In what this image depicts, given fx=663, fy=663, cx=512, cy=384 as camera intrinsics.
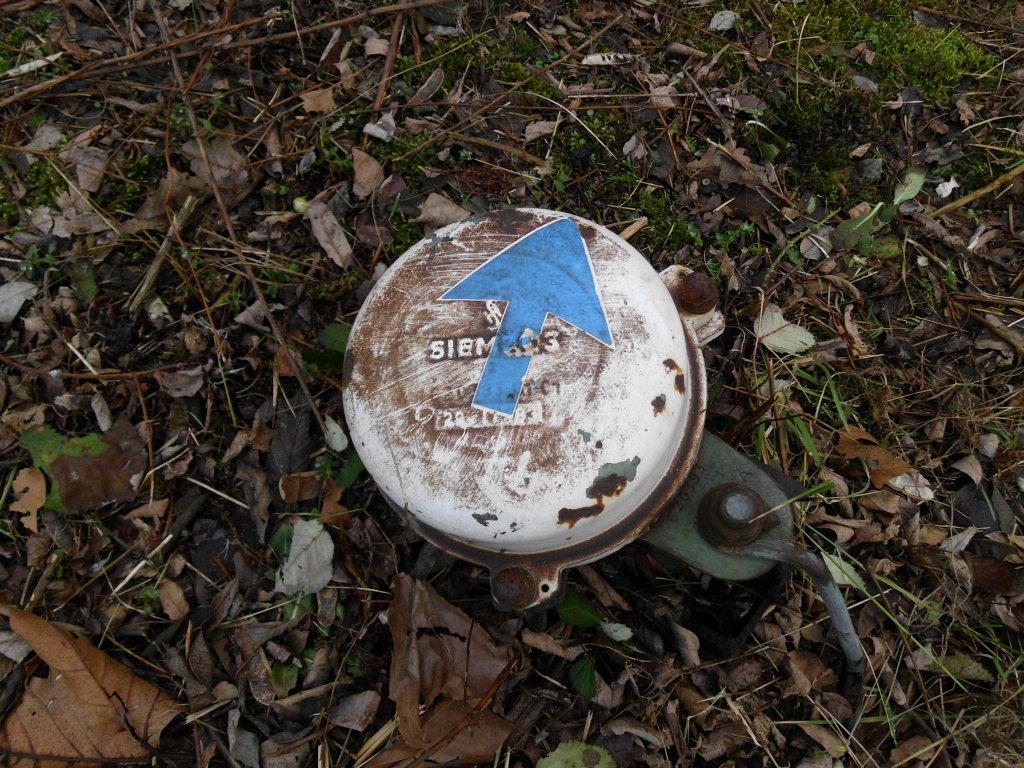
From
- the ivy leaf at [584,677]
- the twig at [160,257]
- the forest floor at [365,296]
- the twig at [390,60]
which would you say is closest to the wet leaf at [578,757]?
the forest floor at [365,296]

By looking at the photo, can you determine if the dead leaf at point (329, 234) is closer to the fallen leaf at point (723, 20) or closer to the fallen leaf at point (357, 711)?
the fallen leaf at point (357, 711)

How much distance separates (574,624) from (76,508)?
1.73m

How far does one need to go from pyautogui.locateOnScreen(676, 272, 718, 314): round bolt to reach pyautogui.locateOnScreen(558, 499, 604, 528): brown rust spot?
668mm

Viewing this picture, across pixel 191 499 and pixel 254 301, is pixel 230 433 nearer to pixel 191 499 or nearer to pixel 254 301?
pixel 191 499

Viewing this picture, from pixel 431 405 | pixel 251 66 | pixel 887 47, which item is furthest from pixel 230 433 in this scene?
pixel 887 47

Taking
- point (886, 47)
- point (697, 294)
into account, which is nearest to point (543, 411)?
point (697, 294)

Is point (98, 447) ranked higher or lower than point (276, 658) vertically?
higher

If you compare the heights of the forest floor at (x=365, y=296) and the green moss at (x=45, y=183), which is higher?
the green moss at (x=45, y=183)

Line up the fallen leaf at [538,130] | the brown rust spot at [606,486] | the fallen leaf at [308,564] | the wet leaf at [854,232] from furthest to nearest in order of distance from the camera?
the fallen leaf at [538,130] → the wet leaf at [854,232] → the fallen leaf at [308,564] → the brown rust spot at [606,486]

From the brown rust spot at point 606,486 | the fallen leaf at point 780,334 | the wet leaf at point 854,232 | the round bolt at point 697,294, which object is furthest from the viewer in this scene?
the wet leaf at point 854,232

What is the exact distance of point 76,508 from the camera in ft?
7.47

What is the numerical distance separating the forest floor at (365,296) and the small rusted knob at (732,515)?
1.10 feet

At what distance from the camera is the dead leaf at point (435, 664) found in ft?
6.48

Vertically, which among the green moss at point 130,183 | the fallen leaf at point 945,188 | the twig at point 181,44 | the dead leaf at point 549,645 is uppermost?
the twig at point 181,44
